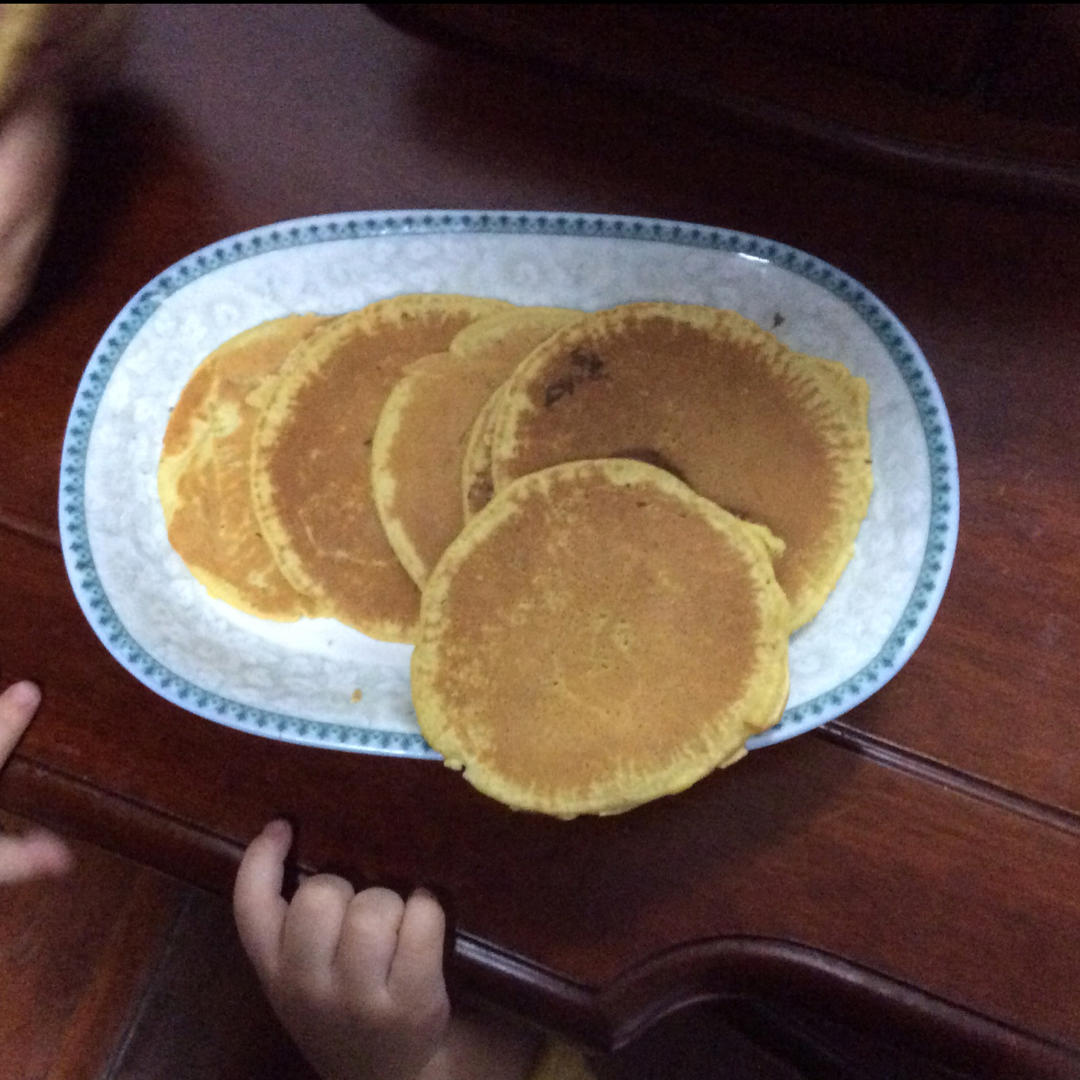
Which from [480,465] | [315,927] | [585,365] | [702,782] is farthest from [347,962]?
[585,365]

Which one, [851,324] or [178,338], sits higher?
[851,324]

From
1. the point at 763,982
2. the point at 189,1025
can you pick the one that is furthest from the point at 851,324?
the point at 189,1025

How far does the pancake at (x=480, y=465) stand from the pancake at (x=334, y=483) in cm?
9

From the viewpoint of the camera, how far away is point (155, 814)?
2.47ft

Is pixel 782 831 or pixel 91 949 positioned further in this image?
pixel 91 949

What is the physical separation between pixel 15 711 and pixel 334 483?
348mm

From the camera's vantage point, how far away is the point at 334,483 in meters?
0.78

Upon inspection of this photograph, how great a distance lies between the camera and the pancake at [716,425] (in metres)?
0.73

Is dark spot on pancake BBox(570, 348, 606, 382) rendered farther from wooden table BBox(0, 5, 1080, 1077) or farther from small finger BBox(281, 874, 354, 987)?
small finger BBox(281, 874, 354, 987)

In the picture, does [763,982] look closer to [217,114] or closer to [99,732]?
[99,732]

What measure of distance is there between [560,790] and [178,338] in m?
0.57

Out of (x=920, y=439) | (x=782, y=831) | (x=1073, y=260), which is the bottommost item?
(x=782, y=831)

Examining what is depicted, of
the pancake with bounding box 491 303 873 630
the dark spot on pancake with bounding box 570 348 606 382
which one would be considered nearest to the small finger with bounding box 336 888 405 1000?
the pancake with bounding box 491 303 873 630

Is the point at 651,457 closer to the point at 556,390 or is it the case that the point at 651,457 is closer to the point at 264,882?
the point at 556,390
